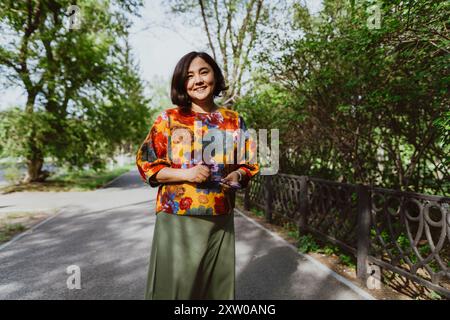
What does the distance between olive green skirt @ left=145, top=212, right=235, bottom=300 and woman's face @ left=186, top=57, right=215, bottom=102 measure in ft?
2.30

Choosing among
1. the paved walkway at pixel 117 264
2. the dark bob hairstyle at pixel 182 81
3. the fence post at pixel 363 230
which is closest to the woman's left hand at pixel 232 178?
the dark bob hairstyle at pixel 182 81

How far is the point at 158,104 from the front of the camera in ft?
170

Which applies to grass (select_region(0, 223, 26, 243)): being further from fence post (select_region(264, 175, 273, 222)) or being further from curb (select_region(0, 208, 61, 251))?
fence post (select_region(264, 175, 273, 222))

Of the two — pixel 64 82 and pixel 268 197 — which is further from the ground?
pixel 64 82

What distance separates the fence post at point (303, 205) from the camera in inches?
214

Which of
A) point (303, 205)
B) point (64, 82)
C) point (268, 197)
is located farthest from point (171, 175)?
point (64, 82)

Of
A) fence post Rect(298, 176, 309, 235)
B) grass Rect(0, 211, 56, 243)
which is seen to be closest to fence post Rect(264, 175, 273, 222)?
fence post Rect(298, 176, 309, 235)

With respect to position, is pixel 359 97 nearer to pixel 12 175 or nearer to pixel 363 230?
pixel 363 230

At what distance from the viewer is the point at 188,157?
1670mm

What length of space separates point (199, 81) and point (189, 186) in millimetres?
609

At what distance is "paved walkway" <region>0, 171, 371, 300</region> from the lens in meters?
3.34

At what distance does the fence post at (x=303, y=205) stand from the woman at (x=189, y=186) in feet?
13.0

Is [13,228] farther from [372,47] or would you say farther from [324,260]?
[372,47]

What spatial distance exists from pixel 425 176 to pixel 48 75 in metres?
14.5
